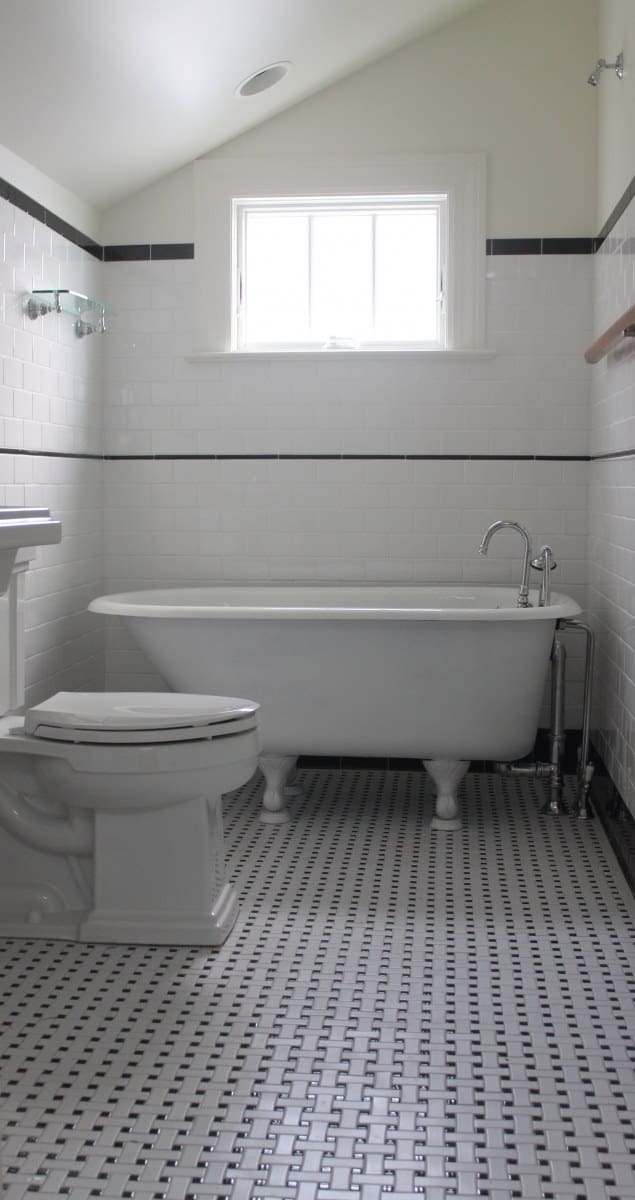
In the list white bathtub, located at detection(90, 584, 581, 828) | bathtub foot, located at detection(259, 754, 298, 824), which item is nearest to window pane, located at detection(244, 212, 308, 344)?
white bathtub, located at detection(90, 584, 581, 828)

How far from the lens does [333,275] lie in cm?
479

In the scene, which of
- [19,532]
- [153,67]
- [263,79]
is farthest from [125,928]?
[263,79]

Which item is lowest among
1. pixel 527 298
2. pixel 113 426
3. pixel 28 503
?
pixel 28 503

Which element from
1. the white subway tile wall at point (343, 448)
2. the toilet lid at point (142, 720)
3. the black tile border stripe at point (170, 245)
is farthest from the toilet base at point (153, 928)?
the black tile border stripe at point (170, 245)

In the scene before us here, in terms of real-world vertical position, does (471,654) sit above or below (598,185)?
below

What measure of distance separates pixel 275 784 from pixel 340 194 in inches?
91.8

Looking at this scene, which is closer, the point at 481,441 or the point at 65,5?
the point at 65,5

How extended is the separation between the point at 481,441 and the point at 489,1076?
2.85m

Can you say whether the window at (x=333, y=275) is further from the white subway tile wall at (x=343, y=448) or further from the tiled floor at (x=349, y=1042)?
the tiled floor at (x=349, y=1042)

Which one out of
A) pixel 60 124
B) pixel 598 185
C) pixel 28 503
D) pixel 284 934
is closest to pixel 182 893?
pixel 284 934

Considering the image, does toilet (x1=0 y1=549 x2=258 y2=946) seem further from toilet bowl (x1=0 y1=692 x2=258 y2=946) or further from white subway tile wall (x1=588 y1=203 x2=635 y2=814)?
white subway tile wall (x1=588 y1=203 x2=635 y2=814)

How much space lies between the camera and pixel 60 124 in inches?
147

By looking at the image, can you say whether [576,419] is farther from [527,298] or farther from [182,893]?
[182,893]

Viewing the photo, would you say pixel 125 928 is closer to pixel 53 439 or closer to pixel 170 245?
pixel 53 439
